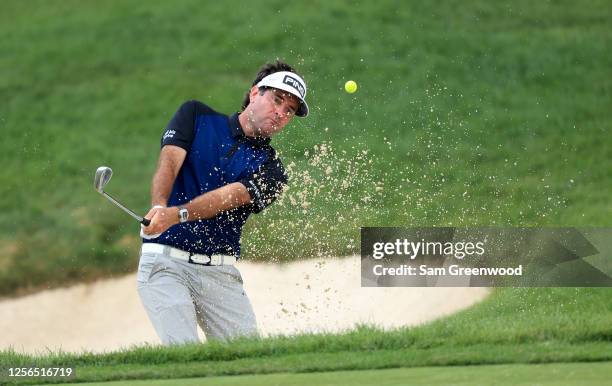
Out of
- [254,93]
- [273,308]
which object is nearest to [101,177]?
[254,93]

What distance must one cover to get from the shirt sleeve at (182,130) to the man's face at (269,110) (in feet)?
0.96

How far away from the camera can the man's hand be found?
6.41 m

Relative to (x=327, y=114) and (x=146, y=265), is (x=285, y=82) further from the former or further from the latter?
(x=327, y=114)

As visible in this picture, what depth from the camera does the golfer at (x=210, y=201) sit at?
6695 millimetres

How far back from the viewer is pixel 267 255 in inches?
492

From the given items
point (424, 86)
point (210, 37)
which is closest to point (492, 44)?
point (424, 86)

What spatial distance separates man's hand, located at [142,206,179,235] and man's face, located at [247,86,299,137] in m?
0.72

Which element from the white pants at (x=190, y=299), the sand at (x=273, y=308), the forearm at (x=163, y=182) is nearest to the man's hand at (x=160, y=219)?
the forearm at (x=163, y=182)

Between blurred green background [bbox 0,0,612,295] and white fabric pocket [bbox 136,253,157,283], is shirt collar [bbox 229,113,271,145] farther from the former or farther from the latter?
blurred green background [bbox 0,0,612,295]

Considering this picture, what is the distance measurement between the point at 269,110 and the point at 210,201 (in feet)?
2.10

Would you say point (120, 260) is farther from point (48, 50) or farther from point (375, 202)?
point (48, 50)

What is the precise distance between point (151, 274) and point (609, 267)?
524 cm

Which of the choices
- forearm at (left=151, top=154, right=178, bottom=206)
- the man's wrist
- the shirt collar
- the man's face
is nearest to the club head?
forearm at (left=151, top=154, right=178, bottom=206)

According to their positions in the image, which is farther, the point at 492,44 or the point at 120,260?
the point at 492,44
